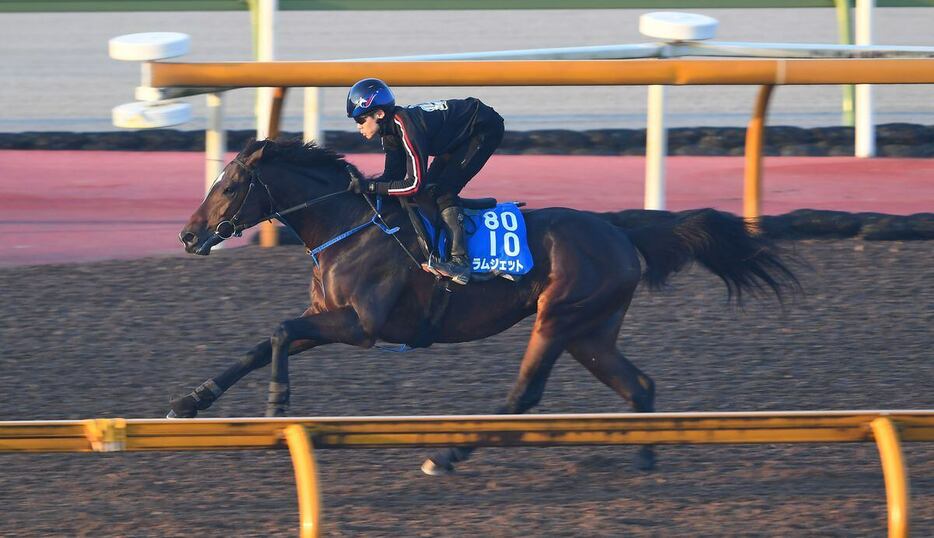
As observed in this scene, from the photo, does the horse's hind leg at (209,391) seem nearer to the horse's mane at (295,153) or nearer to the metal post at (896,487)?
Answer: the horse's mane at (295,153)

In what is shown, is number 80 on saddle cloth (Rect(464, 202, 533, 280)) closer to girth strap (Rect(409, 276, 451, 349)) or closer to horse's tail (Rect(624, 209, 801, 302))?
girth strap (Rect(409, 276, 451, 349))

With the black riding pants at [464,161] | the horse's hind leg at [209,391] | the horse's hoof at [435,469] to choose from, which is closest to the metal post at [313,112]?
the black riding pants at [464,161]

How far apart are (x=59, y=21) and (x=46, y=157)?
7102mm

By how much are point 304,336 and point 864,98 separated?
22.0ft

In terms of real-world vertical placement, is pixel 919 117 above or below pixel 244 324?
above

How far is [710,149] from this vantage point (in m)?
11.9

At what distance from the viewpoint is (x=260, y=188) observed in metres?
5.94

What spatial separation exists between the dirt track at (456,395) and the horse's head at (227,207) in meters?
0.88

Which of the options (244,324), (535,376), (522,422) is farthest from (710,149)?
(522,422)

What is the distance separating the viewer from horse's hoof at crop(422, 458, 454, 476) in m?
5.61

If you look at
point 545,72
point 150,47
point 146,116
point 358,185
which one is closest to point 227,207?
point 358,185

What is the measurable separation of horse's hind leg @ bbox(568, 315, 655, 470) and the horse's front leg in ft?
2.92

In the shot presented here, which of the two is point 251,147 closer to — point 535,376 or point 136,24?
point 535,376

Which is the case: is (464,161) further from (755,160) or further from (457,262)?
(755,160)
